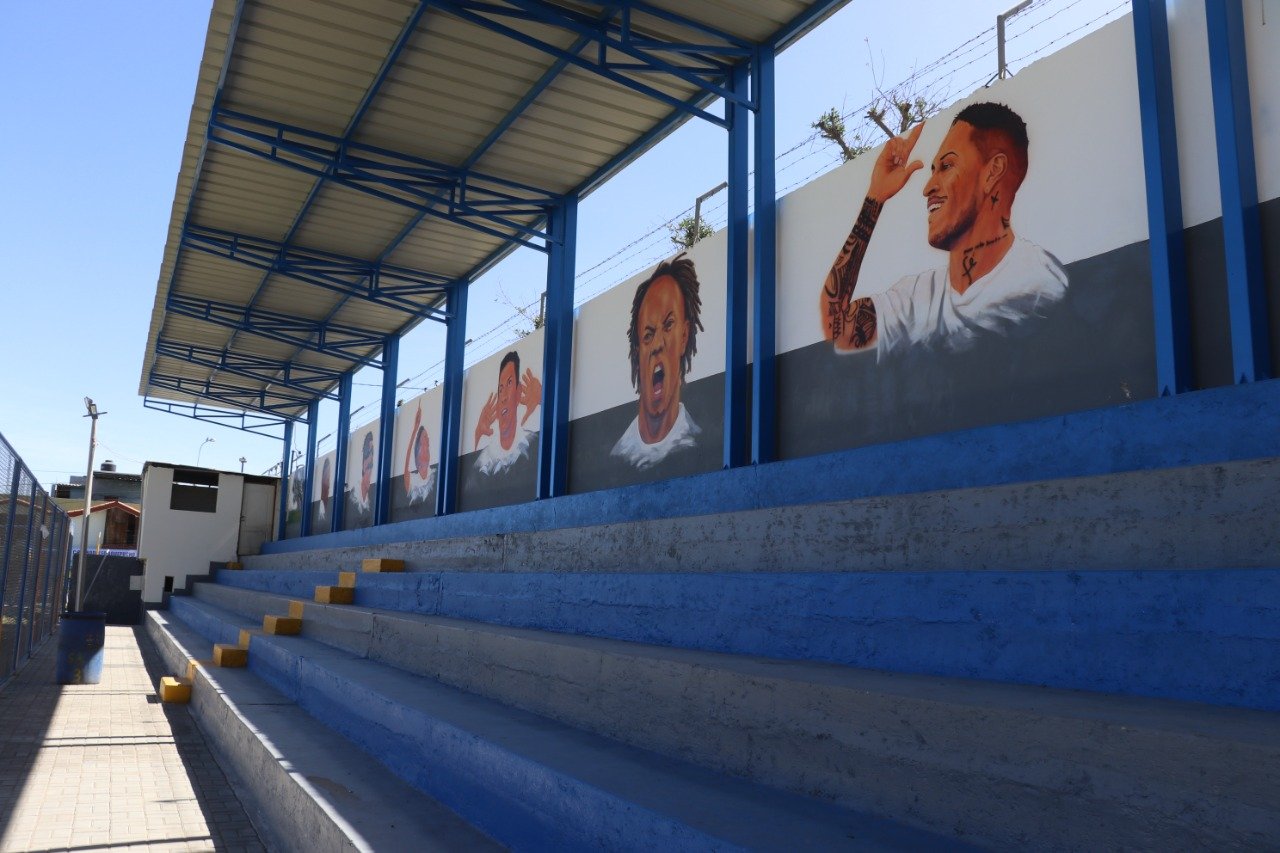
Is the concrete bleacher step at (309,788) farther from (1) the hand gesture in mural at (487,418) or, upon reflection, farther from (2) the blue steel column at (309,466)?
(2) the blue steel column at (309,466)

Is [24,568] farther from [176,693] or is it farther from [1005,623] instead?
[1005,623]

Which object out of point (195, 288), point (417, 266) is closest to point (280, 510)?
point (195, 288)

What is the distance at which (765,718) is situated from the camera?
9.22ft

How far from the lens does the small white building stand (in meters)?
21.8

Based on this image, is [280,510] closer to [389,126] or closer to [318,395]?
[318,395]

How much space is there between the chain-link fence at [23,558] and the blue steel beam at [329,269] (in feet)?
13.9

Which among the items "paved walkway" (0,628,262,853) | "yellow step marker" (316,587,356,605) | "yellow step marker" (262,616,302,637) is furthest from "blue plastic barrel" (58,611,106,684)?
"yellow step marker" (316,587,356,605)

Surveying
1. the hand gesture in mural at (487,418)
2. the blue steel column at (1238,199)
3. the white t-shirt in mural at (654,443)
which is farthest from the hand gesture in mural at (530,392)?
the blue steel column at (1238,199)

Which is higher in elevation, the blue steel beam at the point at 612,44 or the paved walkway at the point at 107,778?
the blue steel beam at the point at 612,44

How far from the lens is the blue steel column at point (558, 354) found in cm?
1092

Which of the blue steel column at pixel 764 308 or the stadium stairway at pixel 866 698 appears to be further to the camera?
the blue steel column at pixel 764 308

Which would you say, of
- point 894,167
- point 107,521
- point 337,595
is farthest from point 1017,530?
point 107,521

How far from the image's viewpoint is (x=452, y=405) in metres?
14.6

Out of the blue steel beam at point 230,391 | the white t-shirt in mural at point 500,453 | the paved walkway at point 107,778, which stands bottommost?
the paved walkway at point 107,778
